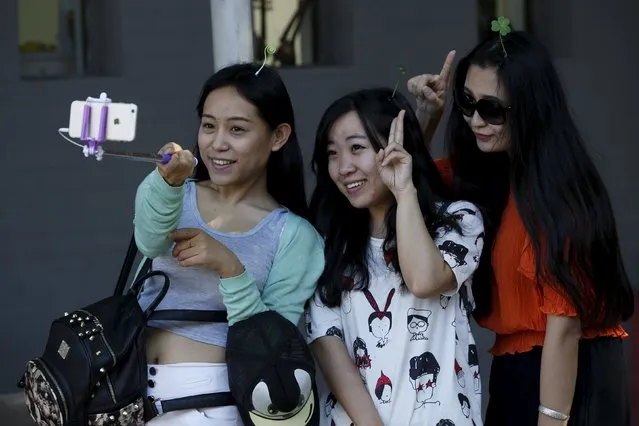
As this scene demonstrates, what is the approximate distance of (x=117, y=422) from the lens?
123 inches

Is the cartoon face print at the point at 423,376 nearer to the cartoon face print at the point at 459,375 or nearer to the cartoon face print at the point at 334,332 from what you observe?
the cartoon face print at the point at 459,375

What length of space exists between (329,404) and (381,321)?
0.29 m

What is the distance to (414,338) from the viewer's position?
3.34m

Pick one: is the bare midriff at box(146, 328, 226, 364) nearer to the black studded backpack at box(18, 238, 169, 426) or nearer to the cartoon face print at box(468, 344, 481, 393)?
the black studded backpack at box(18, 238, 169, 426)

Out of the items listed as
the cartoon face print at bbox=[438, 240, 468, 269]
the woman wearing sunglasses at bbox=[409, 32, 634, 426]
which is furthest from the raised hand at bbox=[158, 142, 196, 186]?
the woman wearing sunglasses at bbox=[409, 32, 634, 426]

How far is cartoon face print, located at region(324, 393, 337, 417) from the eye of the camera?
348 cm

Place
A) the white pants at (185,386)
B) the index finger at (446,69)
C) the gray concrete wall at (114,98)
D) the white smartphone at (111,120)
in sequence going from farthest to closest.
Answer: the gray concrete wall at (114,98)
the index finger at (446,69)
the white pants at (185,386)
the white smartphone at (111,120)

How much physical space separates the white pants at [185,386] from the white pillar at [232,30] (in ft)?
3.09

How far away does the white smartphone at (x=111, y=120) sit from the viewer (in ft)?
9.27

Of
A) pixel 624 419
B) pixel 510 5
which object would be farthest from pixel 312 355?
pixel 510 5

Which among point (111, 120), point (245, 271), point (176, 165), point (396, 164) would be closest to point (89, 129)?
point (111, 120)

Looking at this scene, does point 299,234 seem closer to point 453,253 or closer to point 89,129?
point 453,253

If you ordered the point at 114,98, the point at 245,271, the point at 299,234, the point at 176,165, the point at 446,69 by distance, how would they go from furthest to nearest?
the point at 114,98
the point at 446,69
the point at 299,234
the point at 245,271
the point at 176,165

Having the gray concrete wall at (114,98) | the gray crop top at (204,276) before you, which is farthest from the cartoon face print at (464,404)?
the gray concrete wall at (114,98)
